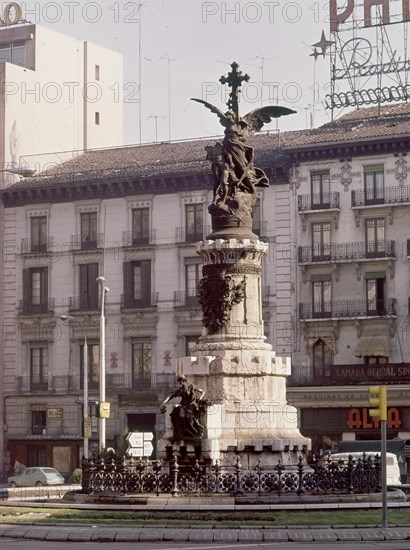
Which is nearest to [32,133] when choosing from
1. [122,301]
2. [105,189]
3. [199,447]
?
[105,189]

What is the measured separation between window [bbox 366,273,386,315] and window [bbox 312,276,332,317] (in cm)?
207

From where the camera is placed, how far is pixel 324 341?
7356cm

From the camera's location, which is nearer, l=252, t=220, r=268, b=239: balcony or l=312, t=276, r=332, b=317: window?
l=312, t=276, r=332, b=317: window

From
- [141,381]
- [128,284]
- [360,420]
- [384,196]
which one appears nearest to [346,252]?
[384,196]

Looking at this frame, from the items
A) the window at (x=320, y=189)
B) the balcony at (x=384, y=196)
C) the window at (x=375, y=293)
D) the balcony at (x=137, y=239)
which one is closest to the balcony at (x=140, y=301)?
the balcony at (x=137, y=239)

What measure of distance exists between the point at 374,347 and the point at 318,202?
8455mm

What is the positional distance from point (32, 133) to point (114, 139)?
9.31 metres

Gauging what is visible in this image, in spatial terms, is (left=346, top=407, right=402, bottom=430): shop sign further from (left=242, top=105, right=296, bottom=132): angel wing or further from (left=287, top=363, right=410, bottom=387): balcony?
(left=242, top=105, right=296, bottom=132): angel wing

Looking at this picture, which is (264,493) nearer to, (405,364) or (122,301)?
(405,364)

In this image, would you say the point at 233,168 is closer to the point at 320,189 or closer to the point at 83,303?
the point at 320,189

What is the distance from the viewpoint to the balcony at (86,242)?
7944 centimetres

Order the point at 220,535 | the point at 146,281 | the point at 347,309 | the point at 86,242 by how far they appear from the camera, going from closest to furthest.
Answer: the point at 220,535 < the point at 347,309 < the point at 146,281 < the point at 86,242

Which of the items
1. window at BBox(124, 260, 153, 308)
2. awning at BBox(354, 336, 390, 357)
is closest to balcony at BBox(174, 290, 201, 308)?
window at BBox(124, 260, 153, 308)

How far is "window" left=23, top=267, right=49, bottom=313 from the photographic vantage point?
8088cm
